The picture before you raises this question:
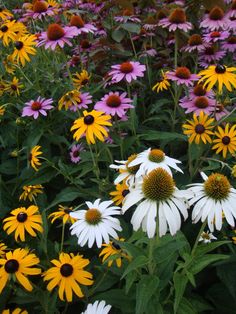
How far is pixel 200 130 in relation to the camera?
1952 millimetres

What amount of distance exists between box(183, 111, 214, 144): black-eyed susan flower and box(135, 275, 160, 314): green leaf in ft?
2.89

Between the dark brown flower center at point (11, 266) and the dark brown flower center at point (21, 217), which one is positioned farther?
the dark brown flower center at point (21, 217)

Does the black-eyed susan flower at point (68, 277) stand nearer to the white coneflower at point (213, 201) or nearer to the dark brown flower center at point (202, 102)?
the white coneflower at point (213, 201)

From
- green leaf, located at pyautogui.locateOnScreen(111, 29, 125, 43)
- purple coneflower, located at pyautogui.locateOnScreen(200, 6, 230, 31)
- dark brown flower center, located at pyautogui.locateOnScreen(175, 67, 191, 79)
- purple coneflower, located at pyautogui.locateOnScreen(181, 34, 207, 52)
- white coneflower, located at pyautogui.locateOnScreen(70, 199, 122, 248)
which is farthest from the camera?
green leaf, located at pyautogui.locateOnScreen(111, 29, 125, 43)

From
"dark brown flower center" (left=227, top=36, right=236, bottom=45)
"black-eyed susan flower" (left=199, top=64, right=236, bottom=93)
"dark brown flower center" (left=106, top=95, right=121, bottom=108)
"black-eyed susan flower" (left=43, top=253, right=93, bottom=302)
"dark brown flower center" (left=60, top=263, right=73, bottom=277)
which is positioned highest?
"black-eyed susan flower" (left=199, top=64, right=236, bottom=93)

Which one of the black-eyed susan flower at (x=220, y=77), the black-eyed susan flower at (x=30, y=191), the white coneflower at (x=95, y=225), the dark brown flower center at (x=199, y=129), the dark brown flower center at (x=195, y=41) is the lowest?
the black-eyed susan flower at (x=30, y=191)

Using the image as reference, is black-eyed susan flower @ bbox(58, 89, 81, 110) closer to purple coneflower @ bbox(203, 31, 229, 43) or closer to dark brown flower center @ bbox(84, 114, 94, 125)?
dark brown flower center @ bbox(84, 114, 94, 125)

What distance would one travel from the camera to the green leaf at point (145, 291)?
116 centimetres

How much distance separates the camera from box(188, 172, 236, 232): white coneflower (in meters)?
1.12

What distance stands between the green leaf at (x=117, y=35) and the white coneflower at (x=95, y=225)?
1646 mm

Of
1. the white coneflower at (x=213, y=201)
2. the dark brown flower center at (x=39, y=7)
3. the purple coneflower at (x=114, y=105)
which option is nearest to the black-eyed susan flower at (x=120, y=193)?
the purple coneflower at (x=114, y=105)

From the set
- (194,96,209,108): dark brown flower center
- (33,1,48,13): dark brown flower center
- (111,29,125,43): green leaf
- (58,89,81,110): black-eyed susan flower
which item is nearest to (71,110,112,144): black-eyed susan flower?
(58,89,81,110): black-eyed susan flower

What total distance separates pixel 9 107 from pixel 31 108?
537mm

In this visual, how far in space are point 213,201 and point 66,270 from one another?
1.91ft
